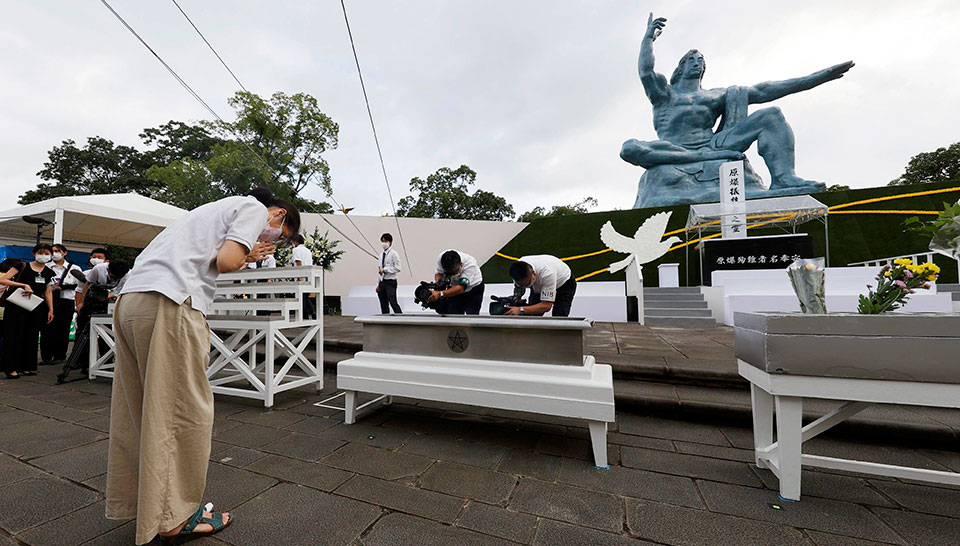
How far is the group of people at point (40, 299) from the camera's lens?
4.05 m

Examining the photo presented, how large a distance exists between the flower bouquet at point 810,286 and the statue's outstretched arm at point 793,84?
615 inches

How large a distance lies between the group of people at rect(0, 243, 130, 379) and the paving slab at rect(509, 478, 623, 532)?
4783mm

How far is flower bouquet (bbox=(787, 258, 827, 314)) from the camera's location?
171cm

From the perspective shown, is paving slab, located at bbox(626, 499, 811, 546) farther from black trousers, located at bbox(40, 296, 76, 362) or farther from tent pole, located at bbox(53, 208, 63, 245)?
tent pole, located at bbox(53, 208, 63, 245)

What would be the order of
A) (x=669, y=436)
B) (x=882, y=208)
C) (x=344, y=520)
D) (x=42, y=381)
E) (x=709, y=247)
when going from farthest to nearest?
1. (x=882, y=208)
2. (x=709, y=247)
3. (x=42, y=381)
4. (x=669, y=436)
5. (x=344, y=520)

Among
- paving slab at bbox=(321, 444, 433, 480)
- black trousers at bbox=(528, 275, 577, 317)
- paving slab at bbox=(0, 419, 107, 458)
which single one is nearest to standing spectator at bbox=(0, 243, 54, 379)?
paving slab at bbox=(0, 419, 107, 458)

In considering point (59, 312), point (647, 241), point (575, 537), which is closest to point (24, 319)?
point (59, 312)

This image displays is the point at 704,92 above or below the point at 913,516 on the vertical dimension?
above

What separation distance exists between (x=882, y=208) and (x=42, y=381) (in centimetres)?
1606

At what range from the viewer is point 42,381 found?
386cm

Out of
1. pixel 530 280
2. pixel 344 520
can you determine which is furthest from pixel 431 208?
pixel 344 520

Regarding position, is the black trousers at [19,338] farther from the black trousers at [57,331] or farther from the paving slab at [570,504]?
the paving slab at [570,504]

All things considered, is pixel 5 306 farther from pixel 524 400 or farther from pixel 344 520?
pixel 524 400

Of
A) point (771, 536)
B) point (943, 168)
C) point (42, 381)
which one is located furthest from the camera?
point (943, 168)
